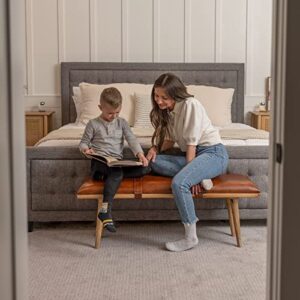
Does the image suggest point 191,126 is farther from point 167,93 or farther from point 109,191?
point 109,191

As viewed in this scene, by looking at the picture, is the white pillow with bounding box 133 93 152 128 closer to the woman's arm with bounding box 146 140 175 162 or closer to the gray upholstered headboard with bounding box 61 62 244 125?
the gray upholstered headboard with bounding box 61 62 244 125

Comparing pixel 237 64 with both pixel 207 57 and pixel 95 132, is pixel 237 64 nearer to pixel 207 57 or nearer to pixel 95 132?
pixel 207 57

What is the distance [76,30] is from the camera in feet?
21.4

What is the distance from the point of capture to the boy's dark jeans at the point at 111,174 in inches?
154

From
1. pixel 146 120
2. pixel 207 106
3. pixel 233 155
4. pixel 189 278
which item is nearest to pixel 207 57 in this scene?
pixel 207 106

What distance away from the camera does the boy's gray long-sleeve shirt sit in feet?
13.6

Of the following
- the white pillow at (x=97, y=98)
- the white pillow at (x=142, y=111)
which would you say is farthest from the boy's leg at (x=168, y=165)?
the white pillow at (x=97, y=98)

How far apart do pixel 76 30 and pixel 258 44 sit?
6.26 ft

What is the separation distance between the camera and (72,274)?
11.5 ft

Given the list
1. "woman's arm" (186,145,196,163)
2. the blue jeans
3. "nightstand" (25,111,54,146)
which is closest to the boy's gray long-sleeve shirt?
the blue jeans

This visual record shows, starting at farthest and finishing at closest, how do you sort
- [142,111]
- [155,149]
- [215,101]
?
[215,101] → [142,111] → [155,149]

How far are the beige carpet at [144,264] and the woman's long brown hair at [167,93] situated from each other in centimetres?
70

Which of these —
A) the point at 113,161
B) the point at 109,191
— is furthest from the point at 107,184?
the point at 113,161

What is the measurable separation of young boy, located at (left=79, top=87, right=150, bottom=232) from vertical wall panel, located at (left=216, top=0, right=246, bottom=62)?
106 inches
